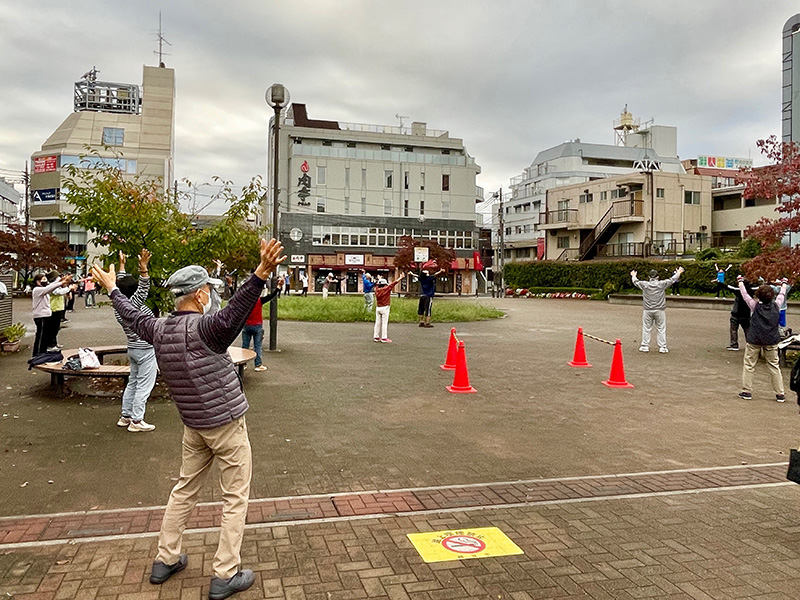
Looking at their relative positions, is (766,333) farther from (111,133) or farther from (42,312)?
(111,133)

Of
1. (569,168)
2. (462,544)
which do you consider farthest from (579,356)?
(569,168)

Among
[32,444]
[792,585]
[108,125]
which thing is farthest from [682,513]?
[108,125]

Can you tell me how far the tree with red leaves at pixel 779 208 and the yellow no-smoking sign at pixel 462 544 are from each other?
10.5m

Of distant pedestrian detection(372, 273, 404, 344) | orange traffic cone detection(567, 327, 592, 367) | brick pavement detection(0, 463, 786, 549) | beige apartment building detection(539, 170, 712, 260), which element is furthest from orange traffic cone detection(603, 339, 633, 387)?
beige apartment building detection(539, 170, 712, 260)

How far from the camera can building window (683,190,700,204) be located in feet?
169

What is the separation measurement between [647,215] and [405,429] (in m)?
47.7

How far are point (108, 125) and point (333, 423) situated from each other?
85478mm

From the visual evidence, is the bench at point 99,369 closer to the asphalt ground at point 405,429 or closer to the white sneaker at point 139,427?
the asphalt ground at point 405,429

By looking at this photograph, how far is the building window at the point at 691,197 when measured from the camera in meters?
51.5

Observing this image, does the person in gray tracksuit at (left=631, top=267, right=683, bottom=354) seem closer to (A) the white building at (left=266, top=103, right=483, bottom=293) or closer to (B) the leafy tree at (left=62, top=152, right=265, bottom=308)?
(B) the leafy tree at (left=62, top=152, right=265, bottom=308)

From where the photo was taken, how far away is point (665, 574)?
3879 mm

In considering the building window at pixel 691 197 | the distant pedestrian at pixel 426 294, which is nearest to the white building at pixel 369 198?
the building window at pixel 691 197

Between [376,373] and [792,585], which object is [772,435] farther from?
[376,373]

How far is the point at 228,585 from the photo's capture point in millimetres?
3545
